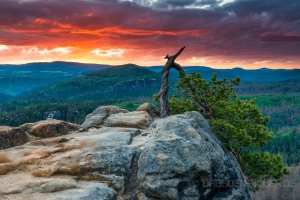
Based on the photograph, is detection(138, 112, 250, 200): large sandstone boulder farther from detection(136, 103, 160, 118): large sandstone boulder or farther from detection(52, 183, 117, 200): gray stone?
detection(136, 103, 160, 118): large sandstone boulder

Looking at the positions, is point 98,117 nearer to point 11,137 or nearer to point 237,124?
point 11,137

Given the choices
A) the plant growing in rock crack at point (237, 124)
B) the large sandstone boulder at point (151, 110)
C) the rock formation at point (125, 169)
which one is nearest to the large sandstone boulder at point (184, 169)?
the rock formation at point (125, 169)

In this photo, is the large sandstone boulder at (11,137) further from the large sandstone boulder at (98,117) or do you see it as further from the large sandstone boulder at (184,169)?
the large sandstone boulder at (184,169)

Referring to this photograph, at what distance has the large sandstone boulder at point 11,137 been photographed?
19.8 m

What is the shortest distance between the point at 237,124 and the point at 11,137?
2018 cm

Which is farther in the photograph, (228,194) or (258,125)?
(258,125)

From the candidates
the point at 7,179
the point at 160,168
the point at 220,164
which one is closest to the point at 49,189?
the point at 7,179

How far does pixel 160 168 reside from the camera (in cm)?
1469

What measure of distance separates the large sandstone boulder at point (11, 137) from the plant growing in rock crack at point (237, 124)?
16247mm

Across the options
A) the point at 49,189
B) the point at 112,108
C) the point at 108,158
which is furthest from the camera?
the point at 112,108

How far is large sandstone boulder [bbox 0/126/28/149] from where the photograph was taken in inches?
780

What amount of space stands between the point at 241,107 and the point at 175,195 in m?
15.8

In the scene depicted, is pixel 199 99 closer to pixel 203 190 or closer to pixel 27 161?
pixel 203 190

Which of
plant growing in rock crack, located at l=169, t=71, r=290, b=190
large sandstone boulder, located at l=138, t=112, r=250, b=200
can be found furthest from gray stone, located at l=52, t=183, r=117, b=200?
plant growing in rock crack, located at l=169, t=71, r=290, b=190
